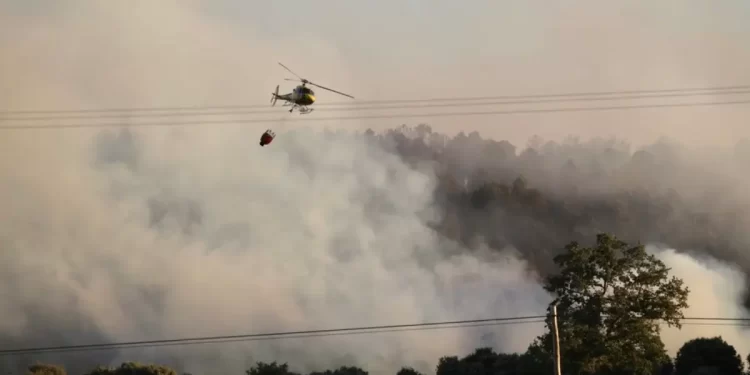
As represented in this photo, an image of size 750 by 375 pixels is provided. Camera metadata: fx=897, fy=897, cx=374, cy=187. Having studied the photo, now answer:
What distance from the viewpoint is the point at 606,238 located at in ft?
340

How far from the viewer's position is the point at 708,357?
147m

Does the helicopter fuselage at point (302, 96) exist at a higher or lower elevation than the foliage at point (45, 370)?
higher

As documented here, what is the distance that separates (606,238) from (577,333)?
11.9 m

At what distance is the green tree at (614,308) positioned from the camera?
100688mm

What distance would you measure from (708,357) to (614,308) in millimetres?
55486

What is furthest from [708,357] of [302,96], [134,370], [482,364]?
[134,370]

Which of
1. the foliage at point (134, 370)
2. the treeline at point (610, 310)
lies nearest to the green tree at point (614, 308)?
the treeline at point (610, 310)

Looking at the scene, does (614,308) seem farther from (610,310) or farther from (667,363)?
(667,363)

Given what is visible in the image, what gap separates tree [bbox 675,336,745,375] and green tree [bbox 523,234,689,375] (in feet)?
152

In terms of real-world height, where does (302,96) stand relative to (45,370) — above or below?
above

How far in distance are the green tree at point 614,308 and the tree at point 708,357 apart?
46466 millimetres

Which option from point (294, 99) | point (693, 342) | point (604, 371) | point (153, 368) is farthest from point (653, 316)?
point (153, 368)

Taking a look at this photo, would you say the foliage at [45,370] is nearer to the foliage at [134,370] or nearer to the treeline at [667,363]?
the foliage at [134,370]

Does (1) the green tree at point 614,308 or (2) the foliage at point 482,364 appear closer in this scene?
(1) the green tree at point 614,308
